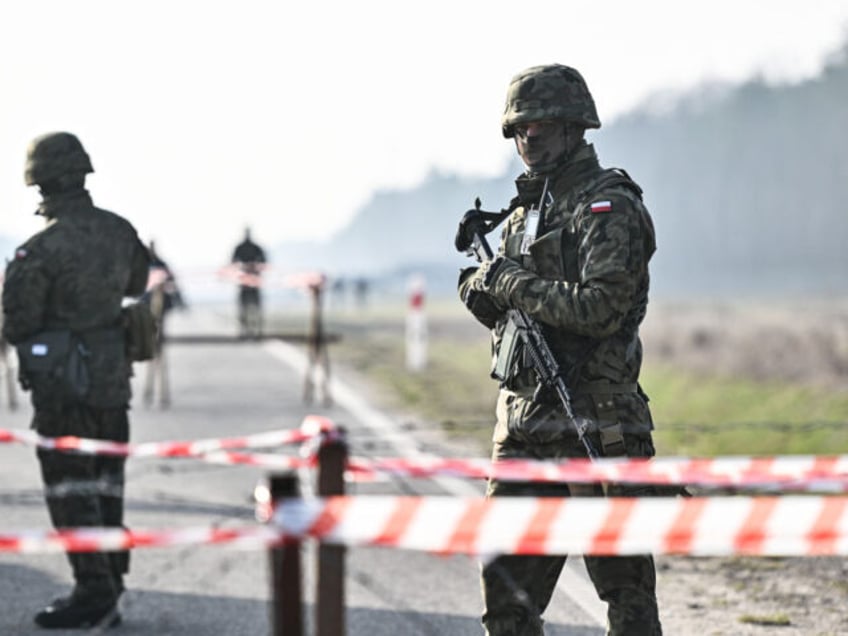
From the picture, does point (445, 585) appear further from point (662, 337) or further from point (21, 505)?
point (662, 337)

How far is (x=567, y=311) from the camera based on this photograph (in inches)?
187

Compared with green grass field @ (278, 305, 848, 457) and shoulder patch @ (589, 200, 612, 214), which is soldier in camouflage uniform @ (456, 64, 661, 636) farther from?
green grass field @ (278, 305, 848, 457)

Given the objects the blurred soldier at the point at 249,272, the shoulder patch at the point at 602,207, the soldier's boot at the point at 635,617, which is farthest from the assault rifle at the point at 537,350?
the blurred soldier at the point at 249,272

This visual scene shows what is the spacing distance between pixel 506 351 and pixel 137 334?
8.90ft

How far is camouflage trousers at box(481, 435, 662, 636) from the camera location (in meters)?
4.71

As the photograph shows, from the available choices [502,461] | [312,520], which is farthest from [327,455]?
[502,461]

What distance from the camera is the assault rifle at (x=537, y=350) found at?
15.8 ft

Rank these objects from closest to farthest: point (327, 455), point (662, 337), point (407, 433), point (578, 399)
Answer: point (327, 455), point (578, 399), point (407, 433), point (662, 337)

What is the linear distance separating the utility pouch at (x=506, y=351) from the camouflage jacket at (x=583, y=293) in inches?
0.6

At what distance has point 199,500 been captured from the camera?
31.9ft

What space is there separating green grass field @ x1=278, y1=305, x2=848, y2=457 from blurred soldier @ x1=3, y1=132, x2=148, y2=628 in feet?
13.4

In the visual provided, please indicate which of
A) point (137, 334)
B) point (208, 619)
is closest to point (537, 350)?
point (208, 619)

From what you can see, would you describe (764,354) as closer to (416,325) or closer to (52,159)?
(416,325)

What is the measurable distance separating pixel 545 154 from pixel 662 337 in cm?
1967
